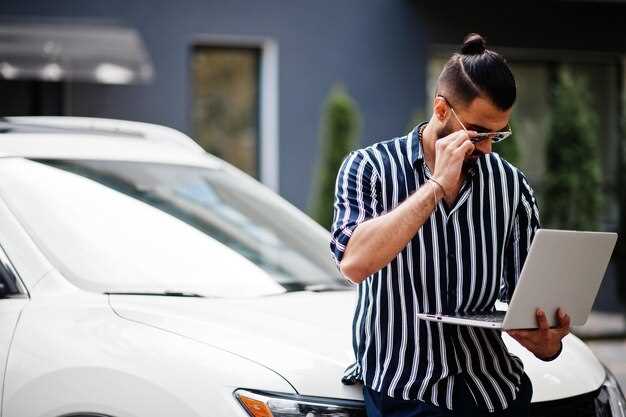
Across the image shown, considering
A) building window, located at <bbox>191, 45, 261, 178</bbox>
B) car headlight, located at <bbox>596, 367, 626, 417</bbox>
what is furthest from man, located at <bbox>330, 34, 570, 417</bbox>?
building window, located at <bbox>191, 45, 261, 178</bbox>

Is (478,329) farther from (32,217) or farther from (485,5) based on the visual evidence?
(485,5)

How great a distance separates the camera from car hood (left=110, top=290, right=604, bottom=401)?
302cm

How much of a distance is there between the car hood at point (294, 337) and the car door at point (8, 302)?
0.29m

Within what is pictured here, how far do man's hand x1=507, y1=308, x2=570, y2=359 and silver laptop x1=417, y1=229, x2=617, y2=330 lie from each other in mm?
16

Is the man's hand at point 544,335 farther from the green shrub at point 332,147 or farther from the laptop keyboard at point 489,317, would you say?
the green shrub at point 332,147

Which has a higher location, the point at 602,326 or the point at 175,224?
A: the point at 175,224

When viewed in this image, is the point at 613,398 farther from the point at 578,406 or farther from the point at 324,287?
the point at 324,287

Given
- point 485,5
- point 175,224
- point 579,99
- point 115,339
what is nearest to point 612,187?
point 579,99

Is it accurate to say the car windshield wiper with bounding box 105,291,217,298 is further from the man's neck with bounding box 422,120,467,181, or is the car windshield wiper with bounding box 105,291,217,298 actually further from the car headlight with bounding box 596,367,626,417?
the car headlight with bounding box 596,367,626,417

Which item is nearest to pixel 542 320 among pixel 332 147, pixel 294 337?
pixel 294 337

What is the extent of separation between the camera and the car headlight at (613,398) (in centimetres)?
344

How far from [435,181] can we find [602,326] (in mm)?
10081

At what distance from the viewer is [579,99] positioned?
11898 mm

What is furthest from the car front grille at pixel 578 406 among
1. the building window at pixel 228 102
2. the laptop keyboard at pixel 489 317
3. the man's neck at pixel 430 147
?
the building window at pixel 228 102
